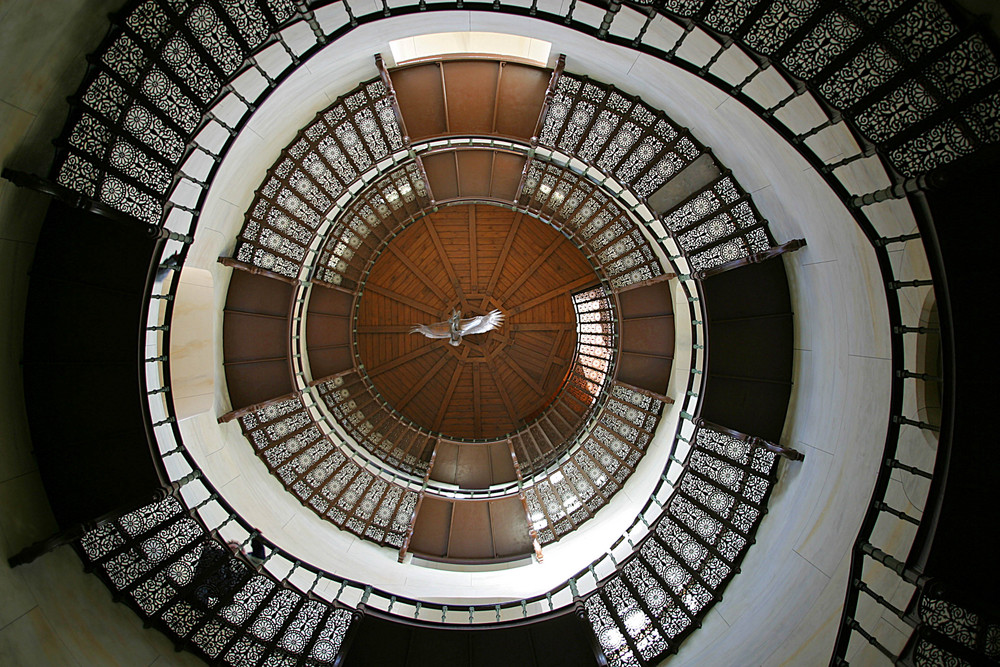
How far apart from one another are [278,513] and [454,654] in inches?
230

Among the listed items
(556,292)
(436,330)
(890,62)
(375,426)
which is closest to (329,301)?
(436,330)

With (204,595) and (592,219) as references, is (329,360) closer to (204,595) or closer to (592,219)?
(204,595)

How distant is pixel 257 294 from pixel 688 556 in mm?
12541

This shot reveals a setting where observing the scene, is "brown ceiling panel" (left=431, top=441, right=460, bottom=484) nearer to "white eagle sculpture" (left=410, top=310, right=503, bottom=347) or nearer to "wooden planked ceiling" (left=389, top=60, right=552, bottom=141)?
"white eagle sculpture" (left=410, top=310, right=503, bottom=347)

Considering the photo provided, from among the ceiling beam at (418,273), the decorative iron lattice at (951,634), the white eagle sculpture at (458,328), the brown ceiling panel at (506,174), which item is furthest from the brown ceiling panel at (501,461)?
the decorative iron lattice at (951,634)

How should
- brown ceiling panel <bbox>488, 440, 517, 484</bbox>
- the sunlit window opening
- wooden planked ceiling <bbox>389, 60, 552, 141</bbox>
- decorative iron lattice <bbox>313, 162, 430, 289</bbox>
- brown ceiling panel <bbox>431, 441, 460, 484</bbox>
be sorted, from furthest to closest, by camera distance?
brown ceiling panel <bbox>488, 440, 517, 484</bbox> → brown ceiling panel <bbox>431, 441, 460, 484</bbox> → decorative iron lattice <bbox>313, 162, 430, 289</bbox> → wooden planked ceiling <bbox>389, 60, 552, 141</bbox> → the sunlit window opening

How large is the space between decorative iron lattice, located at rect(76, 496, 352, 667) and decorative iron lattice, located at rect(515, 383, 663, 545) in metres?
6.20

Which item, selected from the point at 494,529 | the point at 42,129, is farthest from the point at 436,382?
the point at 42,129

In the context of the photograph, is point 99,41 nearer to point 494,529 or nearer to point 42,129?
point 42,129

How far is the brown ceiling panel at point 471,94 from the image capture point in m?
10.8

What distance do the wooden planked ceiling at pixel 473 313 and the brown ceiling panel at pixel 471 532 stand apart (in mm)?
4203

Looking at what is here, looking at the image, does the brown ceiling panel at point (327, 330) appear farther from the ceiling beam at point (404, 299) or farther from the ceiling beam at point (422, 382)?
the ceiling beam at point (422, 382)

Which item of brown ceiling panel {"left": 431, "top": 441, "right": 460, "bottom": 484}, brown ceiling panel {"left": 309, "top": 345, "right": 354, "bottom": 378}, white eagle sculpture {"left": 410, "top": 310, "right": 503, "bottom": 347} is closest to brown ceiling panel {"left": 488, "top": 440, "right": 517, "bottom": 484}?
brown ceiling panel {"left": 431, "top": 441, "right": 460, "bottom": 484}

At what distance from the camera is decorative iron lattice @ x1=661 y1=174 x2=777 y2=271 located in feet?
32.5
